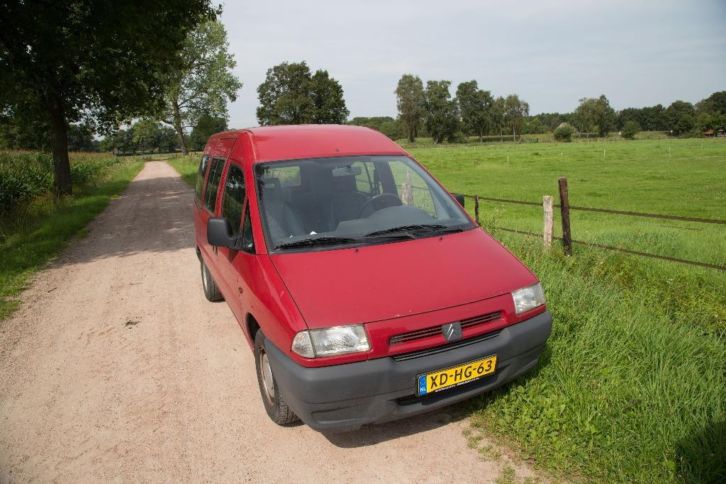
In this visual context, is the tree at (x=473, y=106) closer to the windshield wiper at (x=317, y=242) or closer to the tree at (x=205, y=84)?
the tree at (x=205, y=84)

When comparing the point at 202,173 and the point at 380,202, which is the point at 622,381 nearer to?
the point at 380,202

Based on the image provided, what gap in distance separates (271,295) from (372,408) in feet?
3.09

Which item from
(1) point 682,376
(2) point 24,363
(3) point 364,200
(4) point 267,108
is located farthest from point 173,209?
(4) point 267,108

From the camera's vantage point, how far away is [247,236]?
3.52 meters

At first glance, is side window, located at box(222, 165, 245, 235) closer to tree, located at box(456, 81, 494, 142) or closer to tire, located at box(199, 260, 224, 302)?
tire, located at box(199, 260, 224, 302)

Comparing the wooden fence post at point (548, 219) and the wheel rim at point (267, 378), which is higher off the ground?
the wooden fence post at point (548, 219)

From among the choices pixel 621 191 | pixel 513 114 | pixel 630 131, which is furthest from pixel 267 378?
pixel 513 114

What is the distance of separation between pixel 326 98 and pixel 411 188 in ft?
268

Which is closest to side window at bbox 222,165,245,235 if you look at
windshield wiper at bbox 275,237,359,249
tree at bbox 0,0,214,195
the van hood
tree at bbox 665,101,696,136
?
windshield wiper at bbox 275,237,359,249

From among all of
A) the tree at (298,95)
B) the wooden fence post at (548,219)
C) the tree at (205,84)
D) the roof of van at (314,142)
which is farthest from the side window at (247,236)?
the tree at (298,95)

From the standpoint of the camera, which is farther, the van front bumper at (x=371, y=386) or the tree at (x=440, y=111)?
the tree at (x=440, y=111)

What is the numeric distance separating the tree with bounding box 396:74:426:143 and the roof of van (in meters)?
97.8

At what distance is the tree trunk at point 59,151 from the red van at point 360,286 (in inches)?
649

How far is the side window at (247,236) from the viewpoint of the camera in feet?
11.1
